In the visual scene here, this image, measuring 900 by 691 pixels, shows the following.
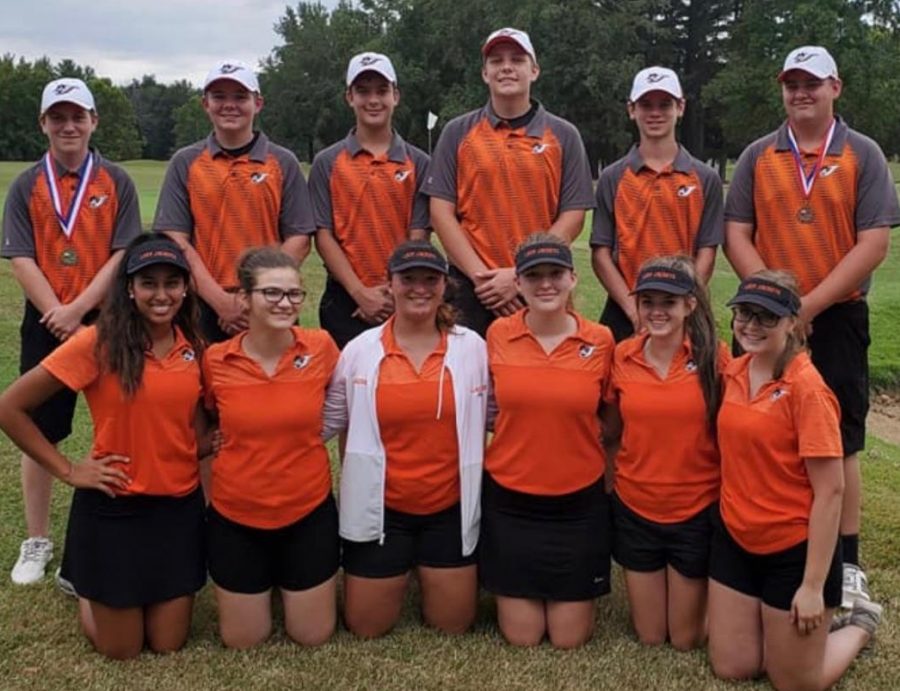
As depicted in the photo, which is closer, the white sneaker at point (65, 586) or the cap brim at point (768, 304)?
the cap brim at point (768, 304)

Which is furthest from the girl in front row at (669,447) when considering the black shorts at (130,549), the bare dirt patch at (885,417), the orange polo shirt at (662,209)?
the bare dirt patch at (885,417)

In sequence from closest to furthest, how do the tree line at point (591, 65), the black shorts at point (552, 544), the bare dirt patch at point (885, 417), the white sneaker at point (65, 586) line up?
1. the black shorts at point (552, 544)
2. the white sneaker at point (65, 586)
3. the bare dirt patch at point (885, 417)
4. the tree line at point (591, 65)

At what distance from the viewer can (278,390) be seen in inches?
175

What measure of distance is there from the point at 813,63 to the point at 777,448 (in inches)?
78.7

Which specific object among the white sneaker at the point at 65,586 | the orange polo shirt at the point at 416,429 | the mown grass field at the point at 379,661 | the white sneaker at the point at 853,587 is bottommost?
the mown grass field at the point at 379,661

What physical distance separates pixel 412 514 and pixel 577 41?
195 feet

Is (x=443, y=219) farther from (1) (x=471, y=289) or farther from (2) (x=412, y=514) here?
(2) (x=412, y=514)

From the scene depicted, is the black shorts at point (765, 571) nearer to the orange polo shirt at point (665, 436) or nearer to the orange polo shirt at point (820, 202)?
the orange polo shirt at point (665, 436)

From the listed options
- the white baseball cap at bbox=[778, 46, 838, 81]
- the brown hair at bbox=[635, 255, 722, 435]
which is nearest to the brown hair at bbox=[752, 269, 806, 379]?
the brown hair at bbox=[635, 255, 722, 435]

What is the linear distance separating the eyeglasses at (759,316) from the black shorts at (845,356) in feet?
3.45

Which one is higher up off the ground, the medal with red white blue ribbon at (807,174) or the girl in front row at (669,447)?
the medal with red white blue ribbon at (807,174)

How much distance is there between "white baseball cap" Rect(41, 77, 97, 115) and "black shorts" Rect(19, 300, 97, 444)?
1050 mm

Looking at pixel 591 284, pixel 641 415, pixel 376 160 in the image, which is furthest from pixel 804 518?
pixel 591 284

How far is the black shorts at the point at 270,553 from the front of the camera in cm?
453
